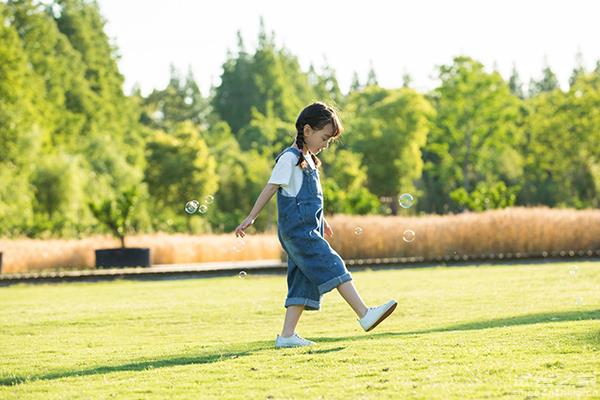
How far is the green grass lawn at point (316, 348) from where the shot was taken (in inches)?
229

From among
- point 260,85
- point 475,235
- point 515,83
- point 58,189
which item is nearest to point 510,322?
point 475,235

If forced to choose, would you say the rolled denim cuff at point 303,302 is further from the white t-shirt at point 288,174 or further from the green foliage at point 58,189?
the green foliage at point 58,189

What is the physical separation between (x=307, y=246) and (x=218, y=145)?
66678 millimetres

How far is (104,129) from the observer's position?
6888 cm

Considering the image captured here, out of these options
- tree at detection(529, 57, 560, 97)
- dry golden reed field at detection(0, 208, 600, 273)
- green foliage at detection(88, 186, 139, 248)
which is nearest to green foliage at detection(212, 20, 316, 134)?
tree at detection(529, 57, 560, 97)

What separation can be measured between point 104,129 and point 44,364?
205 ft

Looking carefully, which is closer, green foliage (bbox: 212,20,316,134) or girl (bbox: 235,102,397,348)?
girl (bbox: 235,102,397,348)

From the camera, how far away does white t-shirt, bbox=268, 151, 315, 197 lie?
768 centimetres

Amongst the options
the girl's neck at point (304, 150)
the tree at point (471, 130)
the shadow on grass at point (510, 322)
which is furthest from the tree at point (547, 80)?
the girl's neck at point (304, 150)

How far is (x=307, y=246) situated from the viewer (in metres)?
7.73

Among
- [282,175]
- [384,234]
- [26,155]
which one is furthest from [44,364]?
[26,155]

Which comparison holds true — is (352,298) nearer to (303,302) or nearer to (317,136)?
(303,302)

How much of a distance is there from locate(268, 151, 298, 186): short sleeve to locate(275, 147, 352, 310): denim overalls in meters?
0.11

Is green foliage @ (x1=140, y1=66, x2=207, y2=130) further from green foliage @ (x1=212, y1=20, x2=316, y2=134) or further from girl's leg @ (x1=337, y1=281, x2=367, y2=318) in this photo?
girl's leg @ (x1=337, y1=281, x2=367, y2=318)
